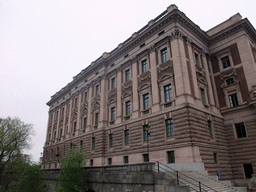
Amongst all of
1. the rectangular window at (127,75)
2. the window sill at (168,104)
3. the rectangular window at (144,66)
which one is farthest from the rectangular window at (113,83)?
the window sill at (168,104)

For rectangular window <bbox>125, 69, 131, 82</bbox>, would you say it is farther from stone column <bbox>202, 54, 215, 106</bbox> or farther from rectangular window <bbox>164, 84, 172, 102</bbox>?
stone column <bbox>202, 54, 215, 106</bbox>

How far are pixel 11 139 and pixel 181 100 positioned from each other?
106ft

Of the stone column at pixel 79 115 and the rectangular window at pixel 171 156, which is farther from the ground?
the stone column at pixel 79 115

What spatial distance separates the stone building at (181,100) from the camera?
21312 millimetres

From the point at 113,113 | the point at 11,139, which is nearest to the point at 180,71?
the point at 113,113

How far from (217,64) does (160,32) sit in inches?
367

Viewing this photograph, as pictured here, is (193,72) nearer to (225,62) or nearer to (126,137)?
(225,62)

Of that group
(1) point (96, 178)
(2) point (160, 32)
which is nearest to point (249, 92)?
(2) point (160, 32)

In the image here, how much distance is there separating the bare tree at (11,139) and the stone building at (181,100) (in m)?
13.7

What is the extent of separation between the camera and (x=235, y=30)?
1052 inches

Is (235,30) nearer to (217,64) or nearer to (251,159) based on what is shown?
(217,64)

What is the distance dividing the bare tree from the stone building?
1375 centimetres

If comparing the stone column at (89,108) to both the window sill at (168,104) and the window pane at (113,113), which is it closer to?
the window pane at (113,113)

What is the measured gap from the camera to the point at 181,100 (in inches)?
845
